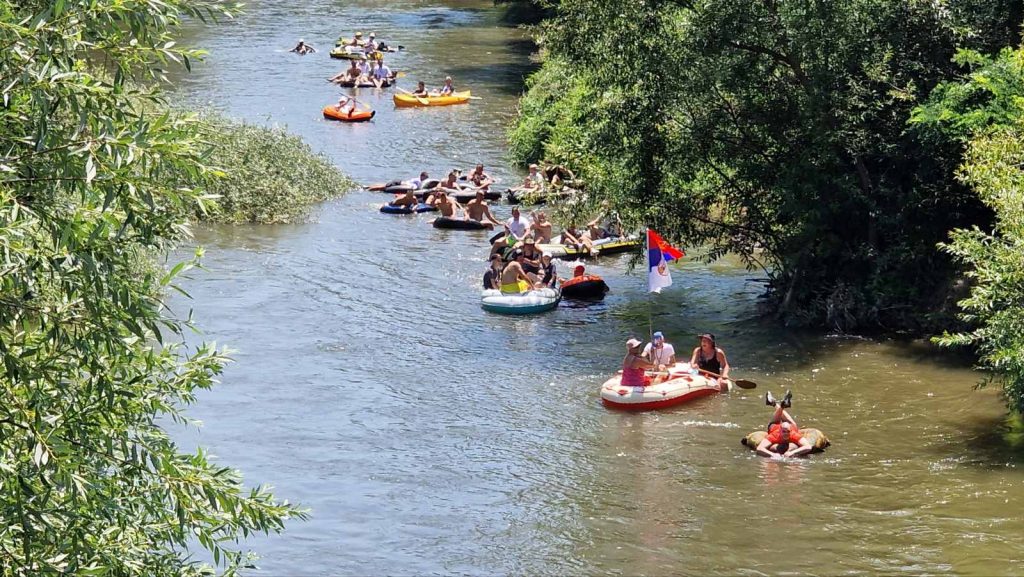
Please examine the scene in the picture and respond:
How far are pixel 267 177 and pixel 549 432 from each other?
1506 centimetres

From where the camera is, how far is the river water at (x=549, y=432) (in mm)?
15461

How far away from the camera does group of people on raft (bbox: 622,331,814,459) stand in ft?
59.3

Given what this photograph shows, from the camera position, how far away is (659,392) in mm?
20031

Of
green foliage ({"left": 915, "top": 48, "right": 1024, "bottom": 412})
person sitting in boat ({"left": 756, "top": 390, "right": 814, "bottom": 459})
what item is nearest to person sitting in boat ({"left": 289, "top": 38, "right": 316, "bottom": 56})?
green foliage ({"left": 915, "top": 48, "right": 1024, "bottom": 412})

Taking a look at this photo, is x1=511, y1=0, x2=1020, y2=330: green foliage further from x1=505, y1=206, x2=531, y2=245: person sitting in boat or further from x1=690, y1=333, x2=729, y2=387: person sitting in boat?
x1=505, y1=206, x2=531, y2=245: person sitting in boat

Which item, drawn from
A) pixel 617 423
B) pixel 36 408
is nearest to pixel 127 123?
pixel 36 408

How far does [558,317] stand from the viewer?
24953mm

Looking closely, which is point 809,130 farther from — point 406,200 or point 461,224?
point 406,200

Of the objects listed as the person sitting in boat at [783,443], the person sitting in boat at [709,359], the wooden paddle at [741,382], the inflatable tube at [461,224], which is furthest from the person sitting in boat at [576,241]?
the person sitting in boat at [783,443]

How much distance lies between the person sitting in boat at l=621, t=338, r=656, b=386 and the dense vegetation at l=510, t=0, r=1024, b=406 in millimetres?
4441

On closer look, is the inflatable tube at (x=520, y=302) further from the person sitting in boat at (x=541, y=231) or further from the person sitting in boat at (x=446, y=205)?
the person sitting in boat at (x=446, y=205)

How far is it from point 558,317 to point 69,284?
17.9m

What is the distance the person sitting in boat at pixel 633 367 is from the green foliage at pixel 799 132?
438 centimetres

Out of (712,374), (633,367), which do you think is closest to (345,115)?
(712,374)
